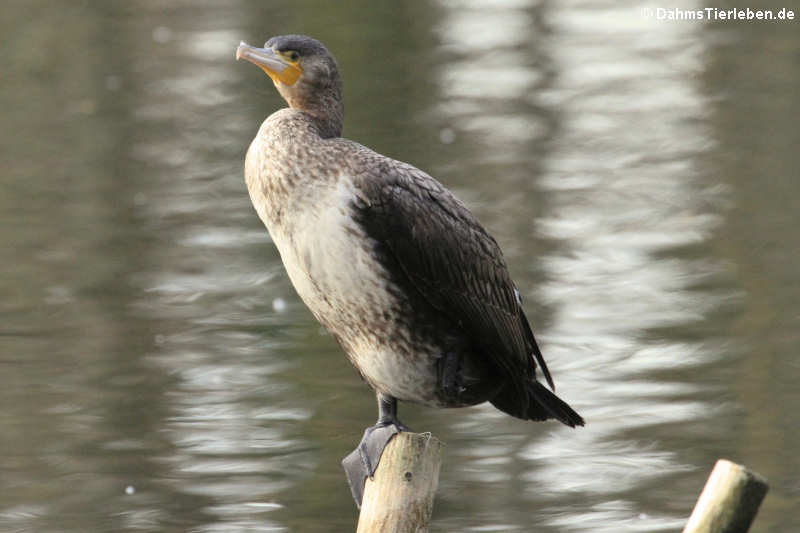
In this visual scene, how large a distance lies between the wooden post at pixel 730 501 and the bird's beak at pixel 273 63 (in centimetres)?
146

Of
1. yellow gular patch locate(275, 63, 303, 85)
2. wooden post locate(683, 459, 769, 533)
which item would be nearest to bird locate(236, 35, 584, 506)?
yellow gular patch locate(275, 63, 303, 85)

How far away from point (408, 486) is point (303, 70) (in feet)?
3.42

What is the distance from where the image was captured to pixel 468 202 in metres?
10.2

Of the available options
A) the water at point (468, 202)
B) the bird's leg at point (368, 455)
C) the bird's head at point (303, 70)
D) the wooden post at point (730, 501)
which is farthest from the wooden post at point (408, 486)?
the water at point (468, 202)

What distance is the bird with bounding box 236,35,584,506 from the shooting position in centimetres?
382

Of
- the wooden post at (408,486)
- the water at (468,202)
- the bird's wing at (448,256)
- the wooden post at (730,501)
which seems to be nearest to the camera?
the wooden post at (730,501)

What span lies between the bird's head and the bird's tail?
820 mm

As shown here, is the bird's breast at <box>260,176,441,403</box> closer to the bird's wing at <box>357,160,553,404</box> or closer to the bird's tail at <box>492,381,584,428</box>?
the bird's wing at <box>357,160,553,404</box>

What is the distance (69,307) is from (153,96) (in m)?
4.60

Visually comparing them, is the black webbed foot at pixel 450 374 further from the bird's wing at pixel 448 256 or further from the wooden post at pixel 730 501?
the wooden post at pixel 730 501

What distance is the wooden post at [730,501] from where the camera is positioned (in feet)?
10.5

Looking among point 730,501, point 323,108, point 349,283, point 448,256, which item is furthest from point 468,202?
point 730,501

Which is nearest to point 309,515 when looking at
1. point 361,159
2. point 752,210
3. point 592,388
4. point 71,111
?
point 592,388

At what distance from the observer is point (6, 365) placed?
→ 8.20 metres
